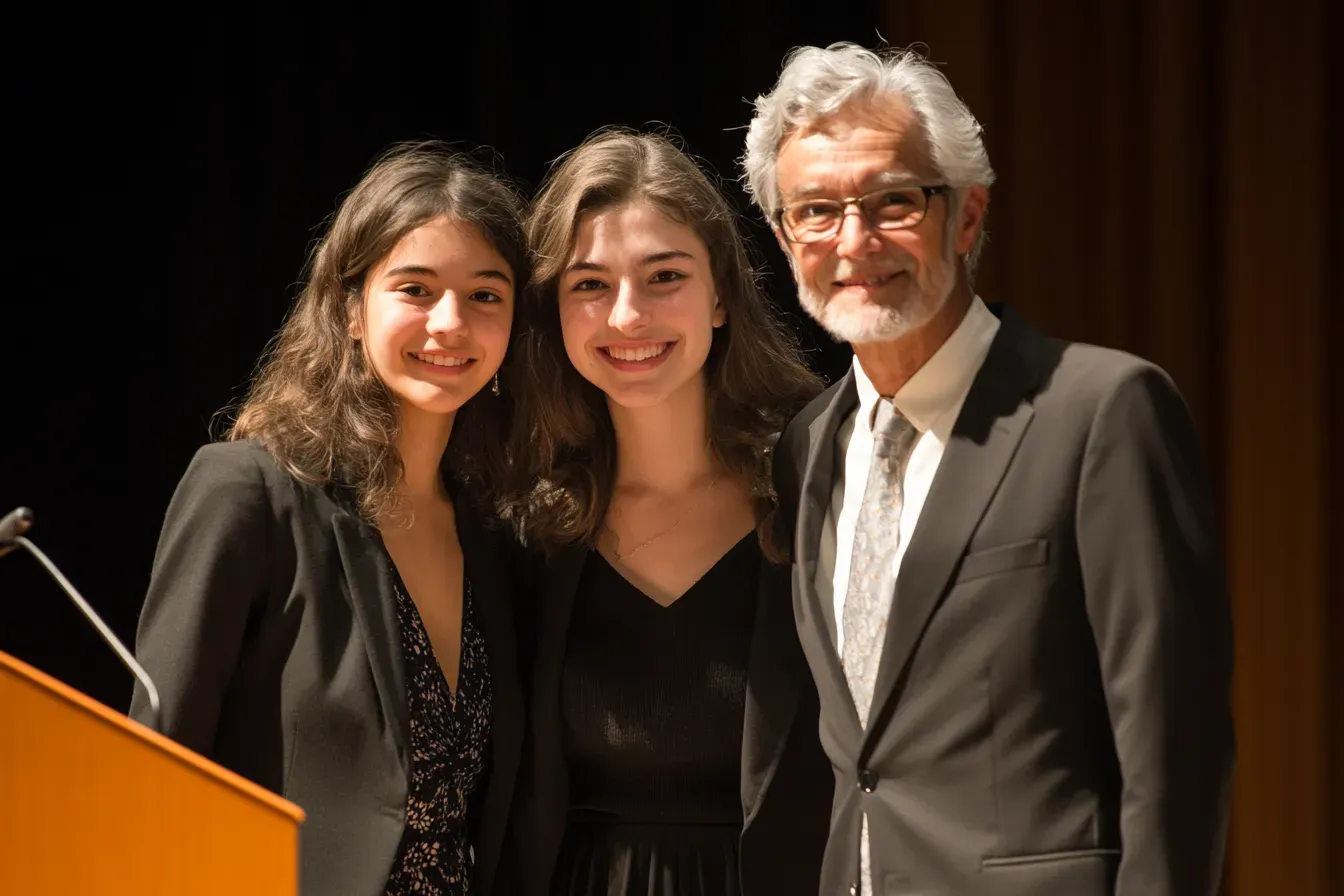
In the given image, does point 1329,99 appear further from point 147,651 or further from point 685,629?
point 147,651

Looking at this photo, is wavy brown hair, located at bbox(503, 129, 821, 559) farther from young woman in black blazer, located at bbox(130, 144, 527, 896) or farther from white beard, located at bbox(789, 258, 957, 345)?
white beard, located at bbox(789, 258, 957, 345)

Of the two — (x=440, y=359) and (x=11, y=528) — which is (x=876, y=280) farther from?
(x=11, y=528)

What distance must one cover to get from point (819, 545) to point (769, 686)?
0.31 metres

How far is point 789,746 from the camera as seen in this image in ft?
7.47

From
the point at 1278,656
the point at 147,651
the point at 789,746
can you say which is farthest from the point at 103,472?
the point at 1278,656

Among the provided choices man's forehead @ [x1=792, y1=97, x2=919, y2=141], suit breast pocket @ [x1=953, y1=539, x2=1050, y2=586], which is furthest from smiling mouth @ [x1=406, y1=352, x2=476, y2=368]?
suit breast pocket @ [x1=953, y1=539, x2=1050, y2=586]

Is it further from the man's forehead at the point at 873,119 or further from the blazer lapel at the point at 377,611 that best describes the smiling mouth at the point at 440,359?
the man's forehead at the point at 873,119

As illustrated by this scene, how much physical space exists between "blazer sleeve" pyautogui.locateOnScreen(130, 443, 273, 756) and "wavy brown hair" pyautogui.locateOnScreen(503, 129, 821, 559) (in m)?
0.50

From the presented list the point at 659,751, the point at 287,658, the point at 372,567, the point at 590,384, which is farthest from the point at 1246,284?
the point at 287,658

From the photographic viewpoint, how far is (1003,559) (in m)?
1.80

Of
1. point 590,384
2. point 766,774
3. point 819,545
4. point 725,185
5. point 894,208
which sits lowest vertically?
point 766,774

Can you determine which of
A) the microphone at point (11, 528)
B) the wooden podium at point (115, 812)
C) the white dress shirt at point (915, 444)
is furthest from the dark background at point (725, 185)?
the wooden podium at point (115, 812)

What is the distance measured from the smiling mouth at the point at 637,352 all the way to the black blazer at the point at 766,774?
37 cm

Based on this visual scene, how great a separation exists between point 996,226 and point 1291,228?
644 mm
